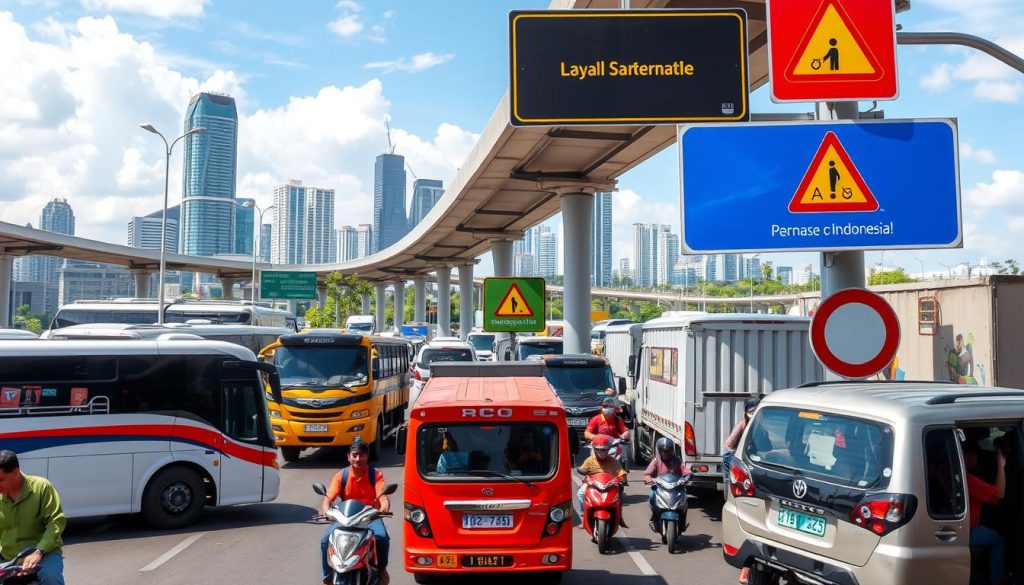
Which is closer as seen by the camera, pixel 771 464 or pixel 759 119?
pixel 771 464

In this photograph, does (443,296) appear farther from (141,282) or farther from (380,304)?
(380,304)

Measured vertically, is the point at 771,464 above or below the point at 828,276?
below

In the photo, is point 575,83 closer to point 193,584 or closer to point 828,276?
point 828,276

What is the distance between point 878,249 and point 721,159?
1630 millimetres

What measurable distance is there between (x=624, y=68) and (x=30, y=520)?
21.4ft

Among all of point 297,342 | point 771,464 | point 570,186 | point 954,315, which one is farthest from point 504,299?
point 771,464

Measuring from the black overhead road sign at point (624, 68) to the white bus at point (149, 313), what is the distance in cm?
2363

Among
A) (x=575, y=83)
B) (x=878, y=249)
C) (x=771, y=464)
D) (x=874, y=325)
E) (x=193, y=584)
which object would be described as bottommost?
(x=193, y=584)

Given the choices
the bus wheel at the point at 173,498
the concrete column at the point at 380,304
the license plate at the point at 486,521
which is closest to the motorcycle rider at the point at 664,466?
the license plate at the point at 486,521

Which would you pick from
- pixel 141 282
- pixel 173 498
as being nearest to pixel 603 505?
pixel 173 498

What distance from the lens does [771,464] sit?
659 centimetres

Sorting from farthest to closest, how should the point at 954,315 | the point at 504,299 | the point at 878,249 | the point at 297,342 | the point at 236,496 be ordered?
the point at 504,299 → the point at 297,342 → the point at 954,315 → the point at 236,496 → the point at 878,249

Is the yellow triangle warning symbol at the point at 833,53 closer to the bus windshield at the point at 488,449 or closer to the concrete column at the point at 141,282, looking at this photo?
the bus windshield at the point at 488,449

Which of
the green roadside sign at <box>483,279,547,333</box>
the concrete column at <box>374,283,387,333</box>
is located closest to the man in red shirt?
the green roadside sign at <box>483,279,547,333</box>
